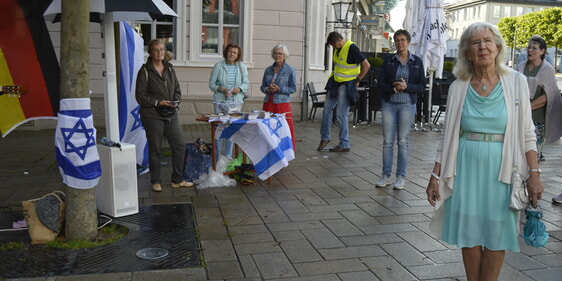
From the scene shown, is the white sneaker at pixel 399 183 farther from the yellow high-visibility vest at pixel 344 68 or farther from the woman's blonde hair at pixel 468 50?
the woman's blonde hair at pixel 468 50

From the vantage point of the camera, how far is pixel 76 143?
4.50 metres

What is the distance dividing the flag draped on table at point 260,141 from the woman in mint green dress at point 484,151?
357cm

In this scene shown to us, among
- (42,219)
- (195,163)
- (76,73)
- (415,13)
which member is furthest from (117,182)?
(415,13)

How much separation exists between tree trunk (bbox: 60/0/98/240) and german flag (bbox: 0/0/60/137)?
1.90 metres

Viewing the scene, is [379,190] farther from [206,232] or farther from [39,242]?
[39,242]

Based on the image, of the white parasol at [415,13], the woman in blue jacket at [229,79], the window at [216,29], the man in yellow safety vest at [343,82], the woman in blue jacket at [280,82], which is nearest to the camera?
the woman in blue jacket at [229,79]

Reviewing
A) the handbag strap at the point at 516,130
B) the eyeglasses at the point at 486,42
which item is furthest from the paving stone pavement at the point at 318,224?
the eyeglasses at the point at 486,42

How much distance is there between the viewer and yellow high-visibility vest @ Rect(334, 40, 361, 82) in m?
9.30

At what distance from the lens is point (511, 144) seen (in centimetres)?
318

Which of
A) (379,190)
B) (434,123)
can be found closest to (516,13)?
(434,123)

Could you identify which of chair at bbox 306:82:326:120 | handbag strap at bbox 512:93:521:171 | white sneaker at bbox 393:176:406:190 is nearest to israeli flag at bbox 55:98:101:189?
handbag strap at bbox 512:93:521:171

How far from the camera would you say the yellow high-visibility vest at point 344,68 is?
930 cm

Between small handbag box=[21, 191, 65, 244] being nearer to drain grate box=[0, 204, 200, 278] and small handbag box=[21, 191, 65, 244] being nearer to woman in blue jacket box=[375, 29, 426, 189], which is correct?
drain grate box=[0, 204, 200, 278]

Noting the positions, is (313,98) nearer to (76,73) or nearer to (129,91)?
(129,91)
